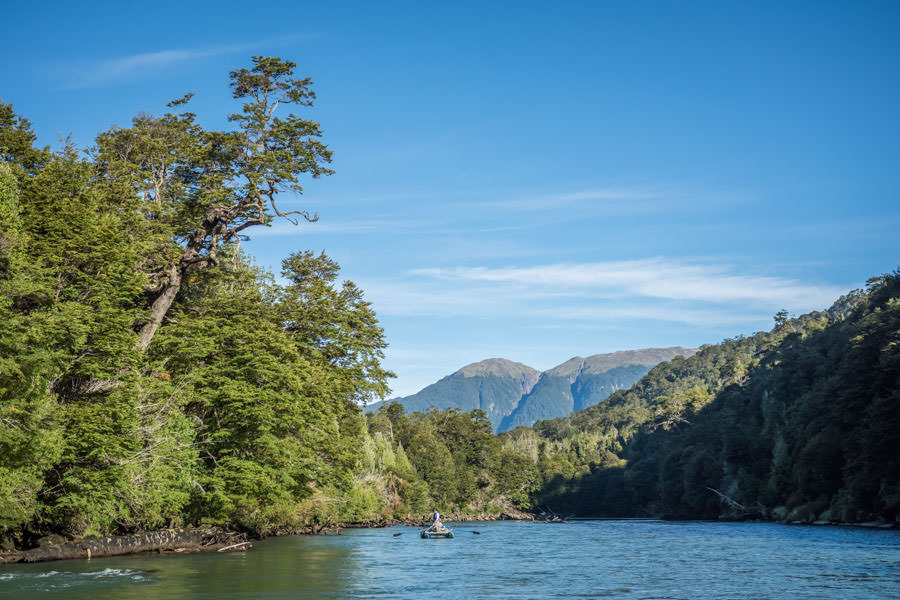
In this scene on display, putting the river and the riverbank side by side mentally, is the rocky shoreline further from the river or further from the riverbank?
the river

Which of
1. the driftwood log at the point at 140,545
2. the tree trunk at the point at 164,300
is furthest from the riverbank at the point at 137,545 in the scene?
the tree trunk at the point at 164,300

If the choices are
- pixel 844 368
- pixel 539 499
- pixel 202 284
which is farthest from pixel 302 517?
pixel 539 499

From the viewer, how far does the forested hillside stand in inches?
2734

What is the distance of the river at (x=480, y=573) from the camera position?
26.9 metres

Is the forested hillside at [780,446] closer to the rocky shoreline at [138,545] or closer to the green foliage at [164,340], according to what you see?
the green foliage at [164,340]

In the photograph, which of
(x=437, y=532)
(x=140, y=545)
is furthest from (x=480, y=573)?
(x=437, y=532)

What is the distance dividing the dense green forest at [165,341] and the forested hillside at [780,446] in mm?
45310

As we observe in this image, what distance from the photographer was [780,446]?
9331cm

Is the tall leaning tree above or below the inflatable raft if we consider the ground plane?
above

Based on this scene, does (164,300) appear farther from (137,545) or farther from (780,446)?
(780,446)

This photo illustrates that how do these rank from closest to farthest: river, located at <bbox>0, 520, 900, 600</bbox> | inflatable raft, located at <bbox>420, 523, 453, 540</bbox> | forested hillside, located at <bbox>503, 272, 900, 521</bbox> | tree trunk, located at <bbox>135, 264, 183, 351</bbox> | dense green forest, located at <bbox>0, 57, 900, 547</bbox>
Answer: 1. river, located at <bbox>0, 520, 900, 600</bbox>
2. dense green forest, located at <bbox>0, 57, 900, 547</bbox>
3. tree trunk, located at <bbox>135, 264, 183, 351</bbox>
4. inflatable raft, located at <bbox>420, 523, 453, 540</bbox>
5. forested hillside, located at <bbox>503, 272, 900, 521</bbox>

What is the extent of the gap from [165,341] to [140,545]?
10.4 metres

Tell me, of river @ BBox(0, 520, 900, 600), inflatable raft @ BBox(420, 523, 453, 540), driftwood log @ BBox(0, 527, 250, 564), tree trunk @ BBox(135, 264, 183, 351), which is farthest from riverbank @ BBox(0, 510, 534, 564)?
inflatable raft @ BBox(420, 523, 453, 540)

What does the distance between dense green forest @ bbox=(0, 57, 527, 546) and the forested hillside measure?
4531 cm
